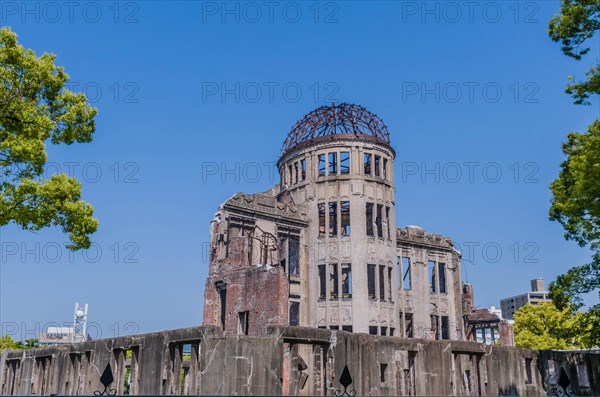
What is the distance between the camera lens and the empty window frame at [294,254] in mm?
34425

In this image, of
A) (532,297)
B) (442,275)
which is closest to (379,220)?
(442,275)

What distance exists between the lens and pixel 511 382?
1622 cm

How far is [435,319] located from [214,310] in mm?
15519

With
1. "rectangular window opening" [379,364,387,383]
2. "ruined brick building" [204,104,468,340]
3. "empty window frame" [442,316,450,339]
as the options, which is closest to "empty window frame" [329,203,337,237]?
"ruined brick building" [204,104,468,340]

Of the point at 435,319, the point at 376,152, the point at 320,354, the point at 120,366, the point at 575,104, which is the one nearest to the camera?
the point at 320,354

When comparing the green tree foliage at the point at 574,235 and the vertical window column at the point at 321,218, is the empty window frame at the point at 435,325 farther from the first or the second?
the green tree foliage at the point at 574,235

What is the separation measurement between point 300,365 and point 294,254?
18.6 m

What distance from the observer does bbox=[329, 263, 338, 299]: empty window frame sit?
33.1 metres

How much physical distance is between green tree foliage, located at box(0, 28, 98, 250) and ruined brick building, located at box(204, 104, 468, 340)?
13.4m

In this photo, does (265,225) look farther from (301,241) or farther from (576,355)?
(576,355)

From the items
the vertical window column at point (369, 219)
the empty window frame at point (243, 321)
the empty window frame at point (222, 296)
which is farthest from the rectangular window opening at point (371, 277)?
the empty window frame at point (222, 296)

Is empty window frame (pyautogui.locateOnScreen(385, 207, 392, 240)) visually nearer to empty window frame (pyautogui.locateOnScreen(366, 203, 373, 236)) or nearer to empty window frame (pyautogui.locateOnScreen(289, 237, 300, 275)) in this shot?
empty window frame (pyautogui.locateOnScreen(366, 203, 373, 236))

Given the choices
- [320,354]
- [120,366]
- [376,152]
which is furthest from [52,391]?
[376,152]

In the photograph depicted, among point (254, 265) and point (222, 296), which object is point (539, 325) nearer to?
point (254, 265)
